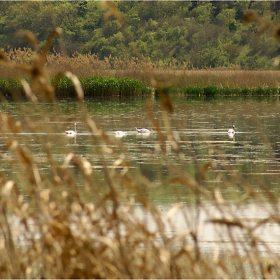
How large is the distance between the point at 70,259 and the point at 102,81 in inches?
1000

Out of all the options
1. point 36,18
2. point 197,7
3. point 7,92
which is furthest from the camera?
point 197,7

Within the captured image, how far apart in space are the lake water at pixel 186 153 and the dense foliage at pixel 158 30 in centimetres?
3316

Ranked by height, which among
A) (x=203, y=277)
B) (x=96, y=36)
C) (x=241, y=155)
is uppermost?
(x=203, y=277)

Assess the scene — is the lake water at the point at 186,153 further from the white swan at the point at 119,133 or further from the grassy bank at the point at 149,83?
the grassy bank at the point at 149,83

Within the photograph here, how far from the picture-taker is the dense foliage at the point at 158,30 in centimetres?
5803

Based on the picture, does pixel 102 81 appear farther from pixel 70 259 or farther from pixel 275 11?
pixel 275 11

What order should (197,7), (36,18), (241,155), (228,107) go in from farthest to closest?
(197,7) → (36,18) → (228,107) → (241,155)

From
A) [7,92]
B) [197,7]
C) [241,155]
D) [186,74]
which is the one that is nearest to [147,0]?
[197,7]

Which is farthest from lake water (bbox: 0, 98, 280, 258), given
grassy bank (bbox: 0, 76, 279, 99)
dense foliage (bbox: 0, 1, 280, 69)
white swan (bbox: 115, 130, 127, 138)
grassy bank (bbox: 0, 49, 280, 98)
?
dense foliage (bbox: 0, 1, 280, 69)

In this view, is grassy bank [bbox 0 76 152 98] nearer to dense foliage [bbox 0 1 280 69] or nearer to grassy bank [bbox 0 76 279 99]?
grassy bank [bbox 0 76 279 99]

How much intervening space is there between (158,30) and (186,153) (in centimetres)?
5365

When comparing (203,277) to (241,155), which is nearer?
(203,277)

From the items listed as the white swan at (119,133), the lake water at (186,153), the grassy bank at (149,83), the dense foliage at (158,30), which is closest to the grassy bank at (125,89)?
the grassy bank at (149,83)

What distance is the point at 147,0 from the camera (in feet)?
230
